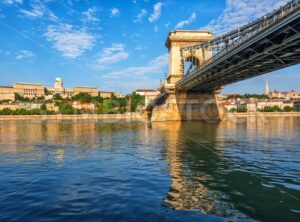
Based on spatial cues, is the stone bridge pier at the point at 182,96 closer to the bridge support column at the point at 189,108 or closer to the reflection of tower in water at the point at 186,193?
the bridge support column at the point at 189,108

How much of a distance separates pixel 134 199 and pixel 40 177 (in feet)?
14.0

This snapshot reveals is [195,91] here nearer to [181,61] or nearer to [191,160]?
[181,61]

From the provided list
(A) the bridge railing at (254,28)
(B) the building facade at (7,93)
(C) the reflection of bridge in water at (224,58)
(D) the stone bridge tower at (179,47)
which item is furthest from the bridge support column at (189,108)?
(B) the building facade at (7,93)

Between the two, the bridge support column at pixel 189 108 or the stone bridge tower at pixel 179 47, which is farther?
the stone bridge tower at pixel 179 47

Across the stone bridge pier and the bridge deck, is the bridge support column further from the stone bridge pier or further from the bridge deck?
the bridge deck

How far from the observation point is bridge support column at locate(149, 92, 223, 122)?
2211 inches

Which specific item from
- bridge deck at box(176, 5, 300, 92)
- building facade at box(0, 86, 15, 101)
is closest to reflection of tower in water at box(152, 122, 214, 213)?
bridge deck at box(176, 5, 300, 92)

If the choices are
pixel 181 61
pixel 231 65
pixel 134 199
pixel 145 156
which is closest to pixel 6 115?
pixel 181 61

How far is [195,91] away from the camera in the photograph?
186 feet

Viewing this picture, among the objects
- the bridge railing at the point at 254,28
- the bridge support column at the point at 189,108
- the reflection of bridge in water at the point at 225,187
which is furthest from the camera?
the bridge support column at the point at 189,108

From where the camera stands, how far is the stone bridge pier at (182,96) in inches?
2211

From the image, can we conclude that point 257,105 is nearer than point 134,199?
No

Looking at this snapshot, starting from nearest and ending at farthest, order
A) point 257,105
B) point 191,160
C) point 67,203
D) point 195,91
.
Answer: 1. point 67,203
2. point 191,160
3. point 195,91
4. point 257,105

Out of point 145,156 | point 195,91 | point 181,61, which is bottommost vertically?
point 145,156
